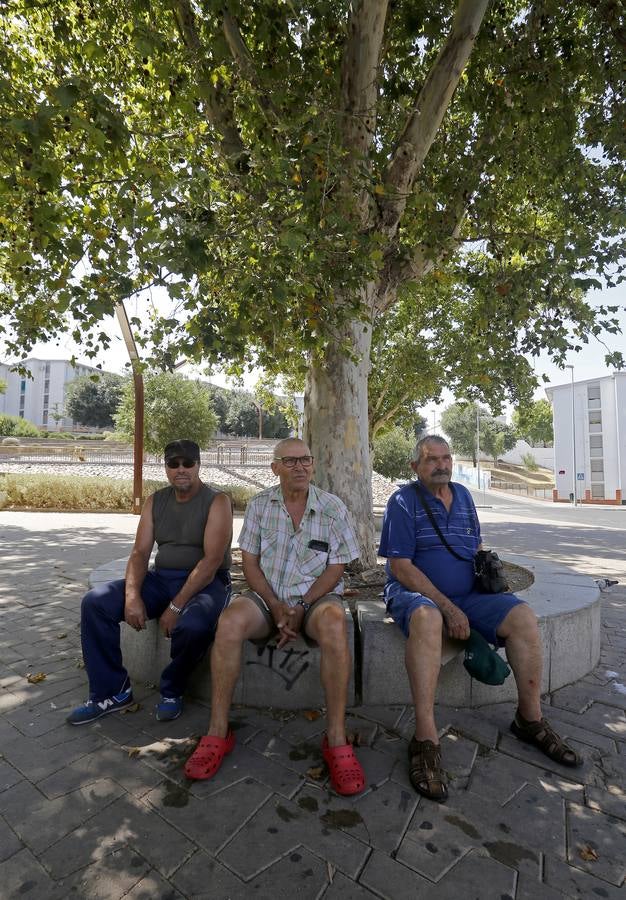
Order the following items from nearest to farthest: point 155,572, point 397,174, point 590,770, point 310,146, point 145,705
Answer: point 590,770
point 145,705
point 155,572
point 310,146
point 397,174

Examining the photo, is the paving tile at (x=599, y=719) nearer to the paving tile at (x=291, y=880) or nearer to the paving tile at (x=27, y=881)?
the paving tile at (x=291, y=880)

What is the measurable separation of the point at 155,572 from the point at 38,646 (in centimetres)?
155

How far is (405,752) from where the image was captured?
2.60m

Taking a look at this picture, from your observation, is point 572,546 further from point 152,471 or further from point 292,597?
point 152,471

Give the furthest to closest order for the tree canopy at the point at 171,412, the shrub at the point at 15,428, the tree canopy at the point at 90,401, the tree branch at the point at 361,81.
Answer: the tree canopy at the point at 90,401, the shrub at the point at 15,428, the tree canopy at the point at 171,412, the tree branch at the point at 361,81

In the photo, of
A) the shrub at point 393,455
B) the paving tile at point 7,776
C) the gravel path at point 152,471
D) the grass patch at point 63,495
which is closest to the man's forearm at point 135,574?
the paving tile at point 7,776

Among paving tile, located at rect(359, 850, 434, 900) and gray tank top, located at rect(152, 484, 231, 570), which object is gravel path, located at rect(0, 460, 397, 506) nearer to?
gray tank top, located at rect(152, 484, 231, 570)

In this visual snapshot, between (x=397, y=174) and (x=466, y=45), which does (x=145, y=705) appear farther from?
(x=466, y=45)

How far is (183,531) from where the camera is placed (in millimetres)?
3266

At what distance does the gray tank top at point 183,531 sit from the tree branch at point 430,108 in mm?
3109

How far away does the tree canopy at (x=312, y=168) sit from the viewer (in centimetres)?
361

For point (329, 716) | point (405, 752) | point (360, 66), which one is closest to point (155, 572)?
point (329, 716)

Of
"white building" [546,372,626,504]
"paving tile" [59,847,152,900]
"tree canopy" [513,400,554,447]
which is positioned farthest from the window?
"paving tile" [59,847,152,900]

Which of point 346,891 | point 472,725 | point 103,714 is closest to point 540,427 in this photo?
point 472,725
